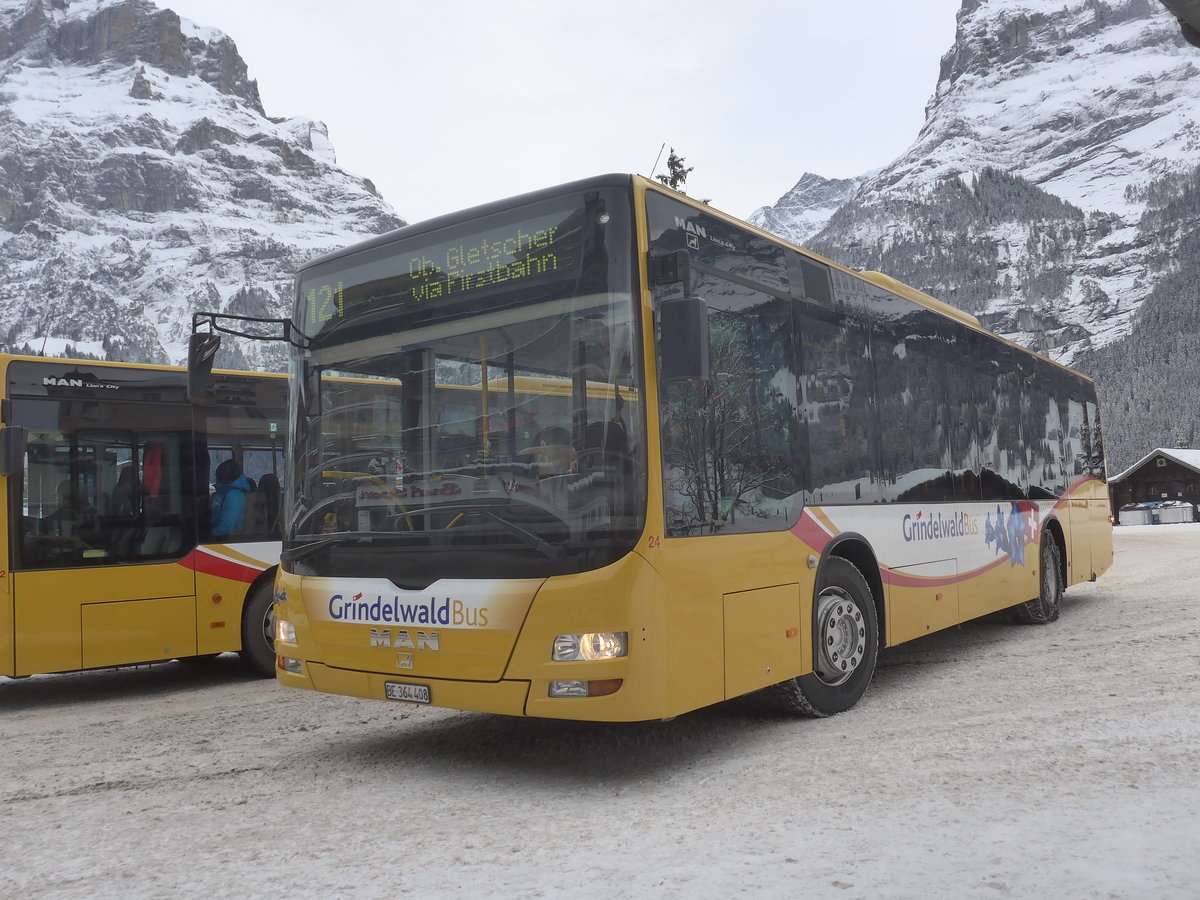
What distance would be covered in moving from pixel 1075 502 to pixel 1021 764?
723cm

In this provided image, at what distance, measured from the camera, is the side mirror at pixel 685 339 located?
189 inches

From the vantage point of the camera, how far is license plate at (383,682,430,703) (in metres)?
5.18

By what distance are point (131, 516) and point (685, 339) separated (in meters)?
5.48

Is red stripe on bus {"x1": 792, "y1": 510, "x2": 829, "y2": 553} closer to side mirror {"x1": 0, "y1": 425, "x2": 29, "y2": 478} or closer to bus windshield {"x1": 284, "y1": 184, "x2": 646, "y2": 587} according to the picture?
bus windshield {"x1": 284, "y1": 184, "x2": 646, "y2": 587}

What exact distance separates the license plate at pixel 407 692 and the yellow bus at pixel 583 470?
0.5 inches

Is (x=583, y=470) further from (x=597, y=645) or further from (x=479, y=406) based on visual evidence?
(x=597, y=645)

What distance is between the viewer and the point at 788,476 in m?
5.90

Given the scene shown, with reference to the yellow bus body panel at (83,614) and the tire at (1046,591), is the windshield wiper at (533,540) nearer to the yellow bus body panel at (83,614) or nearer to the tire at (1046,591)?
the yellow bus body panel at (83,614)

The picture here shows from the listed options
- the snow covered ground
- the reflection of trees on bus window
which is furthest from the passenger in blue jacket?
the reflection of trees on bus window

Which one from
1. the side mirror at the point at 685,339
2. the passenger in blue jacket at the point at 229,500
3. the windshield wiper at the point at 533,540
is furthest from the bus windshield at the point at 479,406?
the passenger in blue jacket at the point at 229,500

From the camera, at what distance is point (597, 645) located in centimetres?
475

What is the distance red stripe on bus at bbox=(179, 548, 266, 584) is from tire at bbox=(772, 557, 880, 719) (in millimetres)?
4824

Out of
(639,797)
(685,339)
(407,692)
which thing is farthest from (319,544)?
(685,339)

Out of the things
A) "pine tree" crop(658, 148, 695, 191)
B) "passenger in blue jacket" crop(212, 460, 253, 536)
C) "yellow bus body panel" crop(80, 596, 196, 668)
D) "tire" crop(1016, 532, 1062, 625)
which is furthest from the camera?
"pine tree" crop(658, 148, 695, 191)
